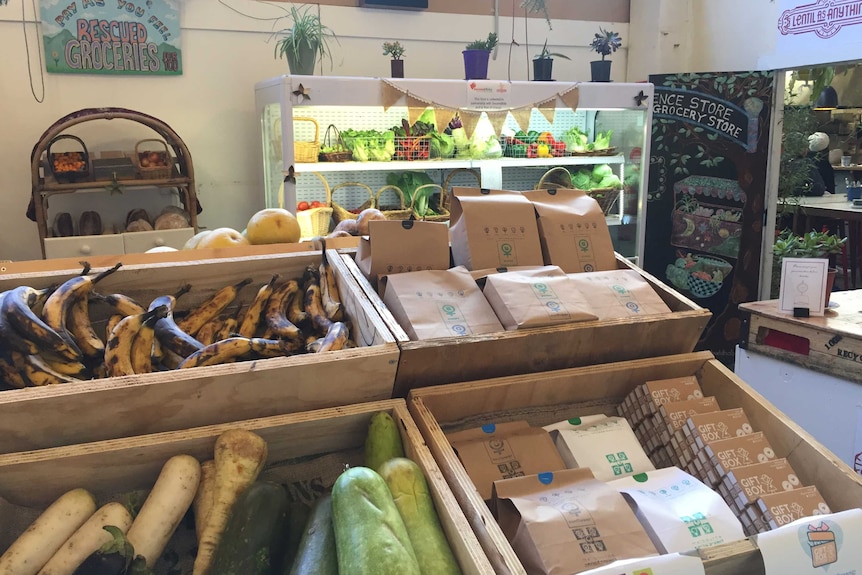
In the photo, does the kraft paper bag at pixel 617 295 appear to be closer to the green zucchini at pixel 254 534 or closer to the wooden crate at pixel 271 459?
the wooden crate at pixel 271 459

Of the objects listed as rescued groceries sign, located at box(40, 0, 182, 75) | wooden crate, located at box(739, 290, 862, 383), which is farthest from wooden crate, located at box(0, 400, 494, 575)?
rescued groceries sign, located at box(40, 0, 182, 75)

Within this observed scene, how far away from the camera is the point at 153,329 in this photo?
1550mm

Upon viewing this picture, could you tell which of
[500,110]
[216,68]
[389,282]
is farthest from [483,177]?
[389,282]

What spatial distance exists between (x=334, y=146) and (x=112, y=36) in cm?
147

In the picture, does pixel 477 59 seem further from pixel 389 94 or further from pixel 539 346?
pixel 539 346

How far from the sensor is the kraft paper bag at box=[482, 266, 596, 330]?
5.07 feet

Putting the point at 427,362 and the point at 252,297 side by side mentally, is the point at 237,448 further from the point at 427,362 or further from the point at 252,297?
the point at 252,297

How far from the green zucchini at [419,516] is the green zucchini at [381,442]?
0.05m

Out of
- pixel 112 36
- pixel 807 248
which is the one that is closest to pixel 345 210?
pixel 112 36

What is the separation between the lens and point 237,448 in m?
1.29

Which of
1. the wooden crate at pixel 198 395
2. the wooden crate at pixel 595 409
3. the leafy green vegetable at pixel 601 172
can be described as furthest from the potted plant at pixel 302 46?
the wooden crate at pixel 595 409

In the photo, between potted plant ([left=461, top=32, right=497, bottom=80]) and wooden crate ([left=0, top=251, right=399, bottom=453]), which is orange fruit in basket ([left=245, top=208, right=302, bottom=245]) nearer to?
wooden crate ([left=0, top=251, right=399, bottom=453])

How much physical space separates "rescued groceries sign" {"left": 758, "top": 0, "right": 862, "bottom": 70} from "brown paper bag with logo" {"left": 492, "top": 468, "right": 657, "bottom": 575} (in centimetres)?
384

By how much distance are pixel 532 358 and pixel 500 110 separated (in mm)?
2816
